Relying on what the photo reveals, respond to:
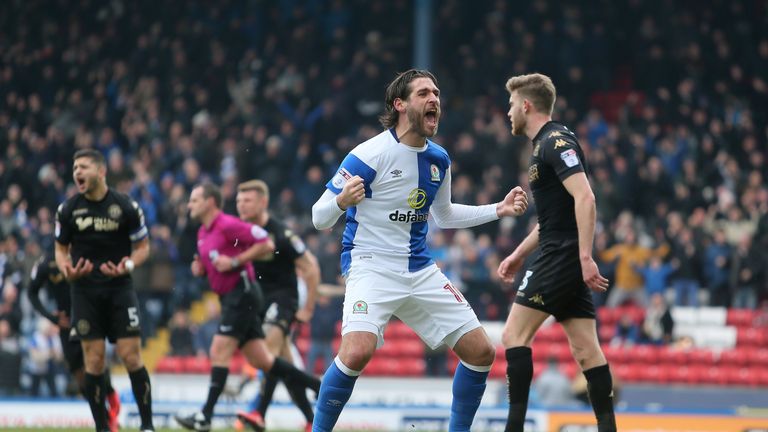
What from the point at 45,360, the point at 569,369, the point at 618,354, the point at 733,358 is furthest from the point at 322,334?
the point at 733,358

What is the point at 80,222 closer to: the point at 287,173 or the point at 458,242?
the point at 458,242

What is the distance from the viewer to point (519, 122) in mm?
8648

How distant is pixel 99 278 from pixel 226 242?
164 cm

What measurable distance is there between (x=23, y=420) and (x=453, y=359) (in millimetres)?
7518

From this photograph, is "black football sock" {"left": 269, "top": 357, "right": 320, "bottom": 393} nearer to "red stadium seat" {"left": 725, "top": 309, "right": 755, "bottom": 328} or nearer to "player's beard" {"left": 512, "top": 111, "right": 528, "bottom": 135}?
"player's beard" {"left": 512, "top": 111, "right": 528, "bottom": 135}

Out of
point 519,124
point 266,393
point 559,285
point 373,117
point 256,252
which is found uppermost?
point 373,117

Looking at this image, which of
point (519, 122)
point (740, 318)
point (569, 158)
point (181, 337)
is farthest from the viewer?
point (181, 337)

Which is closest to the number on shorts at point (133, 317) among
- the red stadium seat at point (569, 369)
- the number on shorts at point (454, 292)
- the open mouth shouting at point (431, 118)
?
the number on shorts at point (454, 292)

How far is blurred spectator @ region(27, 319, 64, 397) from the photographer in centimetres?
2017

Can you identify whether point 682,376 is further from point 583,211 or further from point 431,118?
point 431,118

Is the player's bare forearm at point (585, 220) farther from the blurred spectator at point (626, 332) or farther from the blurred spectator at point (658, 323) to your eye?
the blurred spectator at point (626, 332)

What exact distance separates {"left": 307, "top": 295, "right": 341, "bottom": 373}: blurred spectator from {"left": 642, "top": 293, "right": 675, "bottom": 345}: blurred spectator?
5.30m

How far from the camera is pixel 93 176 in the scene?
10.0 metres

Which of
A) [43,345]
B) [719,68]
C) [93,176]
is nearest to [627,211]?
[719,68]
